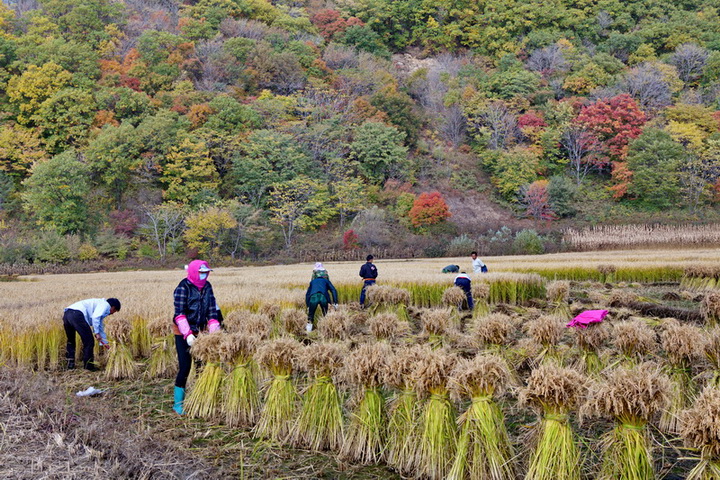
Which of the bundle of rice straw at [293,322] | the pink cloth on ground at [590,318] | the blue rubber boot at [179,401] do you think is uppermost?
the pink cloth on ground at [590,318]

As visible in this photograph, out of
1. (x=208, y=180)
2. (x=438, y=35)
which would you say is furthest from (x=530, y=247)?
(x=438, y=35)

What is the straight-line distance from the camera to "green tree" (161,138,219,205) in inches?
1356

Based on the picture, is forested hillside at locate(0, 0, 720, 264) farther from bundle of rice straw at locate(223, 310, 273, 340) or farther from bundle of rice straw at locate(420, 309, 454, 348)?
bundle of rice straw at locate(420, 309, 454, 348)

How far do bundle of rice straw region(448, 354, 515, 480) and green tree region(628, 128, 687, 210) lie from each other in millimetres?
39829

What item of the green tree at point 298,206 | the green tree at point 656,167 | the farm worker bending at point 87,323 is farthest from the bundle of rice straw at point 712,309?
the green tree at point 656,167

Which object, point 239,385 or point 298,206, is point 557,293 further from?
point 298,206

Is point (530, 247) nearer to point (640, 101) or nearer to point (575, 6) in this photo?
point (640, 101)

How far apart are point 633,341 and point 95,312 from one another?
23.7ft

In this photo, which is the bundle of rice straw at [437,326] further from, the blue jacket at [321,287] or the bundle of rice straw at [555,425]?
the bundle of rice straw at [555,425]

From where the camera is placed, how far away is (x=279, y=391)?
512 centimetres

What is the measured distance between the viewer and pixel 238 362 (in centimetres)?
557

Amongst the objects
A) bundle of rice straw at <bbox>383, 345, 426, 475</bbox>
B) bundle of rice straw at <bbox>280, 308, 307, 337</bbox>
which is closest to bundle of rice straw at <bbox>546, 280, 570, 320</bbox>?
bundle of rice straw at <bbox>280, 308, 307, 337</bbox>

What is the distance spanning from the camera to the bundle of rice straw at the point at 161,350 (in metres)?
7.32

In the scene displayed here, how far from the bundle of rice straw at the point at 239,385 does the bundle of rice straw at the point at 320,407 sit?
30.1 inches
